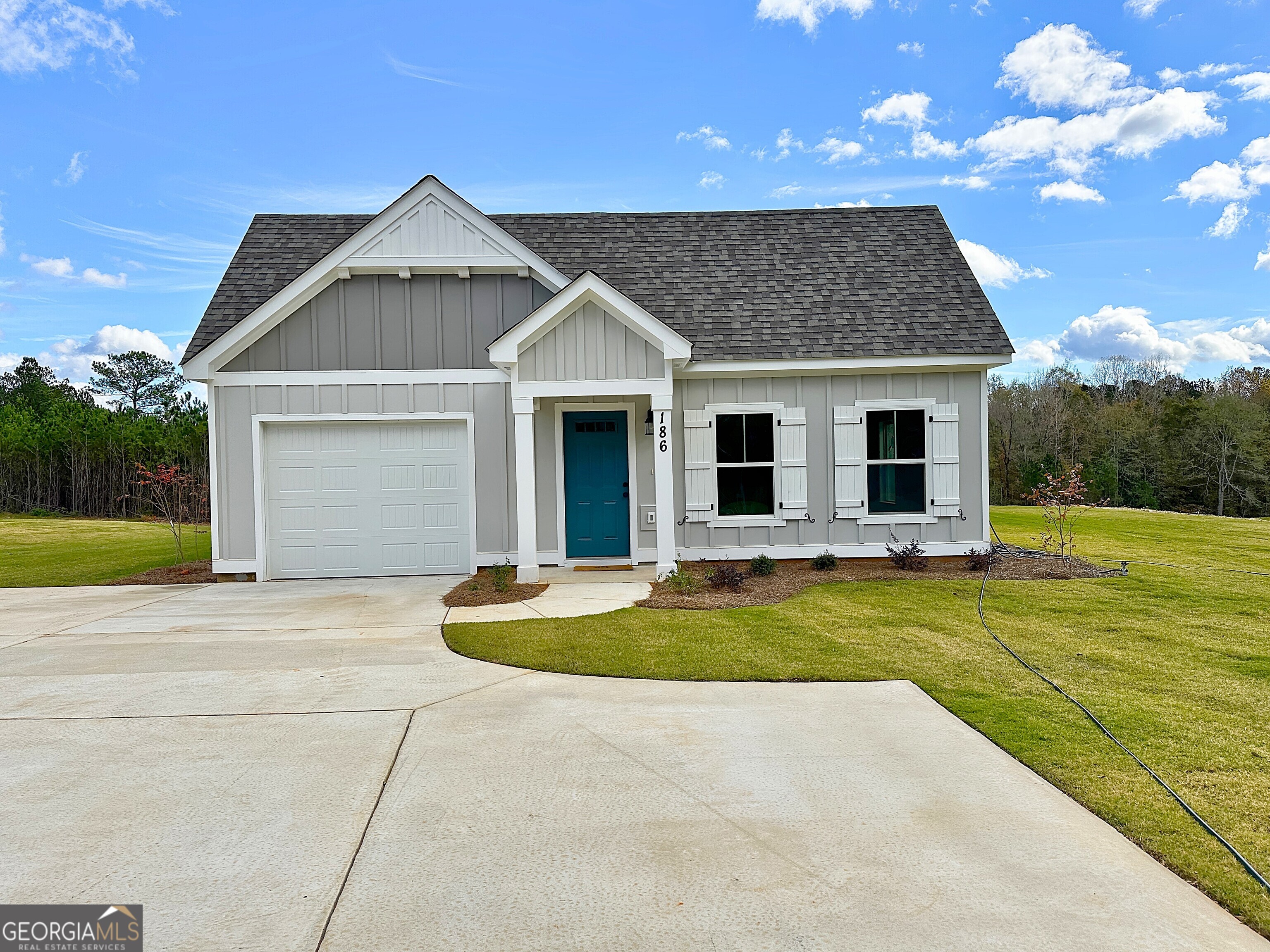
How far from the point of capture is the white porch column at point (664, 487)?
959cm

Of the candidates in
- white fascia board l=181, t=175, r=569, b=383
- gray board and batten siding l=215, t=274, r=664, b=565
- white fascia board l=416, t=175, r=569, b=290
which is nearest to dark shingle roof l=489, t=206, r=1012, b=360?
white fascia board l=416, t=175, r=569, b=290

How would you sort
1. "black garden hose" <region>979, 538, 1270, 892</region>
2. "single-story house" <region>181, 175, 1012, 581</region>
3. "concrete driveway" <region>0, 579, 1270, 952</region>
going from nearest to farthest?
"concrete driveway" <region>0, 579, 1270, 952</region> → "black garden hose" <region>979, 538, 1270, 892</region> → "single-story house" <region>181, 175, 1012, 581</region>

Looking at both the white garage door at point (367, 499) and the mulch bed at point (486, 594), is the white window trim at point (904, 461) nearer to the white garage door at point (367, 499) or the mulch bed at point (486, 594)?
the mulch bed at point (486, 594)

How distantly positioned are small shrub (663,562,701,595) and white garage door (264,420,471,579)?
337cm

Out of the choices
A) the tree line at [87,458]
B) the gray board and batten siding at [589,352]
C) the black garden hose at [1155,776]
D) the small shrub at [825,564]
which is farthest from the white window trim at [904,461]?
the tree line at [87,458]

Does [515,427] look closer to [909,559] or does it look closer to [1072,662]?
[909,559]

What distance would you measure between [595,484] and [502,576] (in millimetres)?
2428

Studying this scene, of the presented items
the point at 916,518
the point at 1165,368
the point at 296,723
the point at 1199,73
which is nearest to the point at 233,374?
the point at 296,723

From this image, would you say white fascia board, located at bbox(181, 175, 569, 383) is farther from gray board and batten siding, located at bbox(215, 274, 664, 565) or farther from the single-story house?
gray board and batten siding, located at bbox(215, 274, 664, 565)

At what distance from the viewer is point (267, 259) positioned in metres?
11.9

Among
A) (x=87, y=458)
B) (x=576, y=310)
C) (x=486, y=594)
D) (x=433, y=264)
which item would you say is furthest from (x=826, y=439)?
(x=87, y=458)

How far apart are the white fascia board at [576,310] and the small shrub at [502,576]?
107 inches

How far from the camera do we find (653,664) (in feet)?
19.0

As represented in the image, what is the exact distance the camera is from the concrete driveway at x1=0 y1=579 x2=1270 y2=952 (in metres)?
2.45
